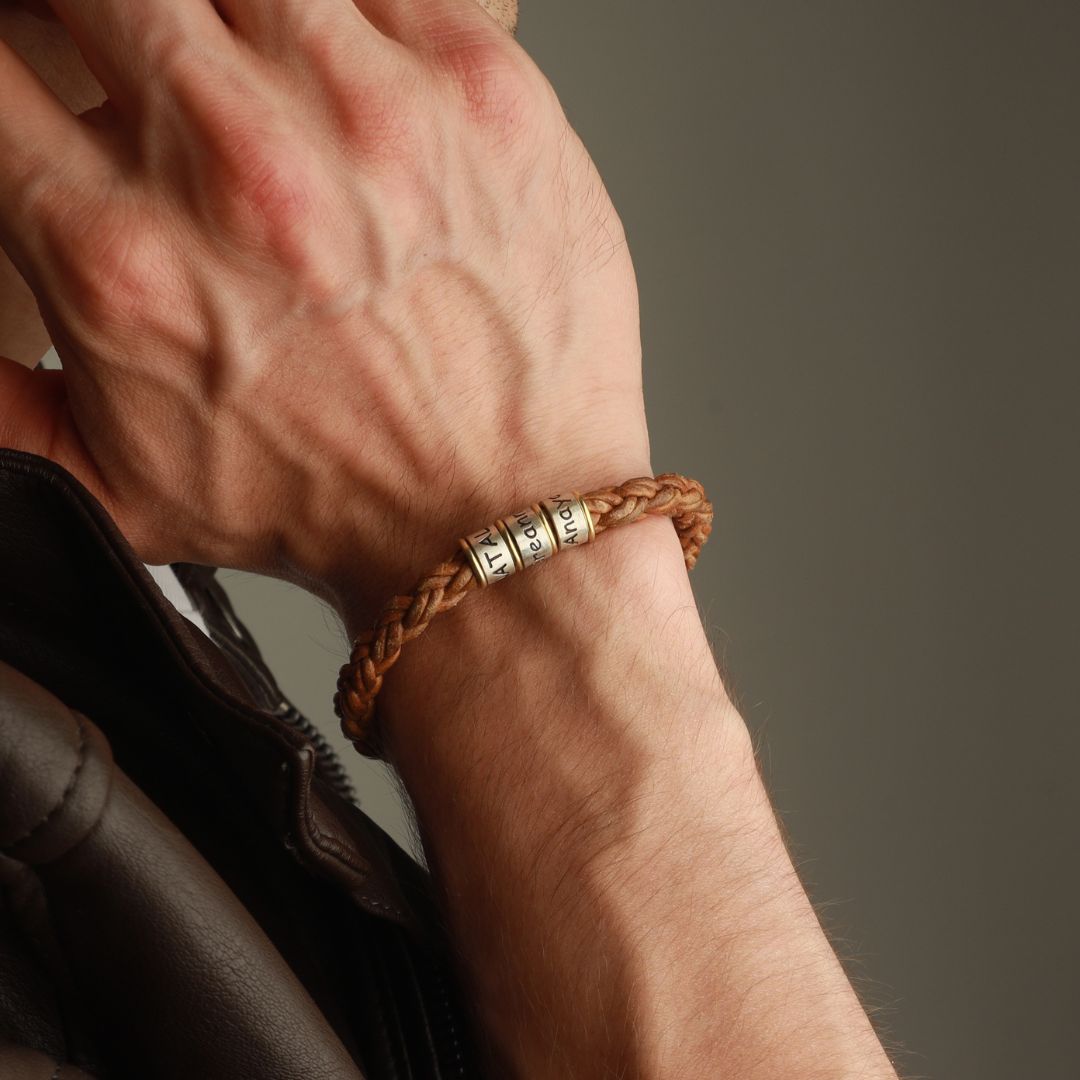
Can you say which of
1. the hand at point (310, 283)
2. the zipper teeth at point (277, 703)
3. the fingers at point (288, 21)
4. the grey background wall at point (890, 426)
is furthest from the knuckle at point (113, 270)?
the grey background wall at point (890, 426)

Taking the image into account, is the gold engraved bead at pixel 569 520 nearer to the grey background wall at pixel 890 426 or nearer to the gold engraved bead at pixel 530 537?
the gold engraved bead at pixel 530 537

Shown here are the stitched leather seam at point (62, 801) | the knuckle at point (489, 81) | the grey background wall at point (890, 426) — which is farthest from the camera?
the grey background wall at point (890, 426)

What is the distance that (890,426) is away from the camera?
2047 mm

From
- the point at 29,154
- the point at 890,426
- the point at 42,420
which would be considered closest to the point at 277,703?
the point at 42,420

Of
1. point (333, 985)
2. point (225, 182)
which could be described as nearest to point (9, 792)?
point (333, 985)

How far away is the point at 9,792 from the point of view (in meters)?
0.37

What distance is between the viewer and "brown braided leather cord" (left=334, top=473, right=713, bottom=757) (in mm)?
584

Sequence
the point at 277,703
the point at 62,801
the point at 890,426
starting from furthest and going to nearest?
the point at 890,426 < the point at 277,703 < the point at 62,801

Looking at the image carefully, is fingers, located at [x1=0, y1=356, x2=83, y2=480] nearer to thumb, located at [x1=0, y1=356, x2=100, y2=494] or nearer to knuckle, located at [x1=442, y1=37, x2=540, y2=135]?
thumb, located at [x1=0, y1=356, x2=100, y2=494]

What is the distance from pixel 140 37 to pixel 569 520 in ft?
0.99

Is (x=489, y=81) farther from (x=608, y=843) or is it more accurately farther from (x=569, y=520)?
(x=608, y=843)

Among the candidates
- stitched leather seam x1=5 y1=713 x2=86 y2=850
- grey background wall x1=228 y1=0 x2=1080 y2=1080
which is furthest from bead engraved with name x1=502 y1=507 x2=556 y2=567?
grey background wall x1=228 y1=0 x2=1080 y2=1080

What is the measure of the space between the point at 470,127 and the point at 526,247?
7cm

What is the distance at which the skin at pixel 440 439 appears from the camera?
1.86 ft
